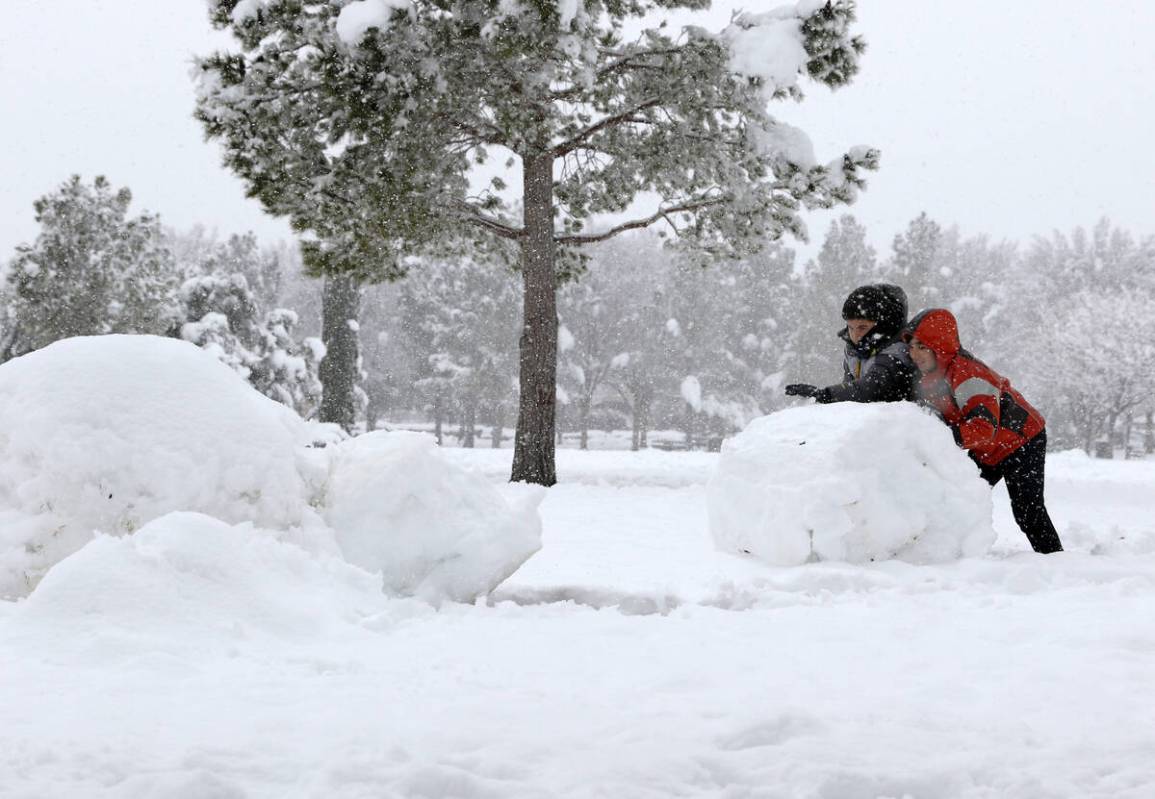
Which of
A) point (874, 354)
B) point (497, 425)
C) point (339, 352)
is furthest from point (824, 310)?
point (874, 354)

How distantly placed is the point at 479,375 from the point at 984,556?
32212mm

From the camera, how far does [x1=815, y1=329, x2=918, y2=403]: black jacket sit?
220 inches

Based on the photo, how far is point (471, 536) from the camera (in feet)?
14.2

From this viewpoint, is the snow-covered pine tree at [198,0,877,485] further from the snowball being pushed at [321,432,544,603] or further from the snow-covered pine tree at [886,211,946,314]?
the snow-covered pine tree at [886,211,946,314]

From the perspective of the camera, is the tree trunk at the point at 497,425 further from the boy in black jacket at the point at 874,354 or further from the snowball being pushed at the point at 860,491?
the snowball being pushed at the point at 860,491

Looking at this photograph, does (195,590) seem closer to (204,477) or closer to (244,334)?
(204,477)

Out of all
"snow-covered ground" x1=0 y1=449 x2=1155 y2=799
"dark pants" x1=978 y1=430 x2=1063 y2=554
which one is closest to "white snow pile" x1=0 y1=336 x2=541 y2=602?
"snow-covered ground" x1=0 y1=449 x2=1155 y2=799

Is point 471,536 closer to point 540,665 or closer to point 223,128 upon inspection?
point 540,665

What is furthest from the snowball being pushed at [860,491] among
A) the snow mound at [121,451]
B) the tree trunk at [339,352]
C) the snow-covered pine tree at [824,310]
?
the snow-covered pine tree at [824,310]

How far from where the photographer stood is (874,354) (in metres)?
5.91

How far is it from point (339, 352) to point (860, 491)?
1128 centimetres

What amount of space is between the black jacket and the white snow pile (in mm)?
2285

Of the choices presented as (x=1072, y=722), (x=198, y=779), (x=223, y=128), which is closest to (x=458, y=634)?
(x=198, y=779)

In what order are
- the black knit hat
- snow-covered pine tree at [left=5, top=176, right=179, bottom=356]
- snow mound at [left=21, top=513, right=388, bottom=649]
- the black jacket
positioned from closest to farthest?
snow mound at [left=21, top=513, right=388, bottom=649]
the black jacket
the black knit hat
snow-covered pine tree at [left=5, top=176, right=179, bottom=356]
